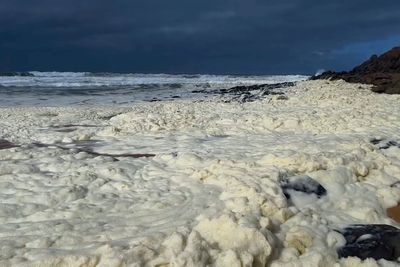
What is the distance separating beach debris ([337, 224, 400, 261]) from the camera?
10.8 ft

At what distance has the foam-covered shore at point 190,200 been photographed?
308 cm

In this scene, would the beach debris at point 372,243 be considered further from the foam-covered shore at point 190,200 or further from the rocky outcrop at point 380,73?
the rocky outcrop at point 380,73

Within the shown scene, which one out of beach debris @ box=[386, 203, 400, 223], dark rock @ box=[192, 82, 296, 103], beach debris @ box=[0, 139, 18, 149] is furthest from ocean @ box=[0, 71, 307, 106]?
beach debris @ box=[386, 203, 400, 223]

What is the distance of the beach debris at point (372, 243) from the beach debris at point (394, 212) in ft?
1.88

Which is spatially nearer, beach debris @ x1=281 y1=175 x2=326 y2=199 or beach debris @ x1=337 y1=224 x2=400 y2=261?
beach debris @ x1=337 y1=224 x2=400 y2=261

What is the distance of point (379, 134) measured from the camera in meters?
7.16

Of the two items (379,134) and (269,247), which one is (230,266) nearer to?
(269,247)

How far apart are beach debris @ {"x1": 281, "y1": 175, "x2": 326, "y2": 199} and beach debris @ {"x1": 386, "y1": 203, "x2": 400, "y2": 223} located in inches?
21.0

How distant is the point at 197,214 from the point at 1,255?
4.58 feet

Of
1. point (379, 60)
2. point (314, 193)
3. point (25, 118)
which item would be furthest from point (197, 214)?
point (379, 60)

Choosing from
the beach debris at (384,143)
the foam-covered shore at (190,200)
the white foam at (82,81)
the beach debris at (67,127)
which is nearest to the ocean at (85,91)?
the white foam at (82,81)

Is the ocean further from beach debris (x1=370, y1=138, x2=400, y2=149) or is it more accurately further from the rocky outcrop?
beach debris (x1=370, y1=138, x2=400, y2=149)

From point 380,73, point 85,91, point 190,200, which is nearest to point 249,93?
point 380,73

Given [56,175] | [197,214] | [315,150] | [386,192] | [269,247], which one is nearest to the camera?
[269,247]
